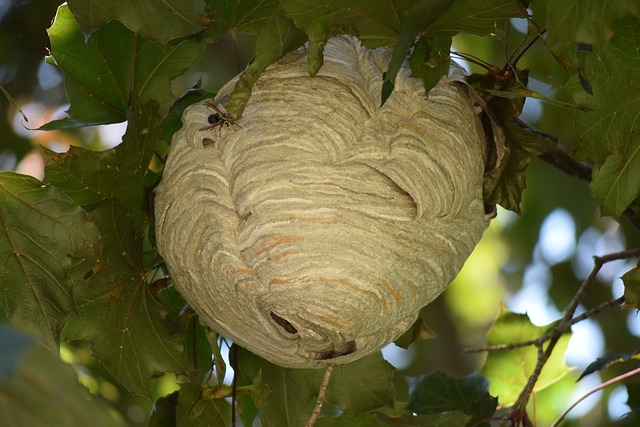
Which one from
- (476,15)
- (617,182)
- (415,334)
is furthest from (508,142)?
(415,334)

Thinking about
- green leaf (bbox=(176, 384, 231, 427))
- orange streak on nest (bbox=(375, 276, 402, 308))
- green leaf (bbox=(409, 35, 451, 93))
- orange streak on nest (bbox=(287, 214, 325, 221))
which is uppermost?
green leaf (bbox=(409, 35, 451, 93))

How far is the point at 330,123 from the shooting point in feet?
6.00

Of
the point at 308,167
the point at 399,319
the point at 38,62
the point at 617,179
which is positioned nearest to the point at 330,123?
the point at 308,167

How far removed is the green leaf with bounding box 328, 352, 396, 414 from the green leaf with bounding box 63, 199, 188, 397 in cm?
37

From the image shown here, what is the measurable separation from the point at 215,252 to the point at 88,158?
30 cm

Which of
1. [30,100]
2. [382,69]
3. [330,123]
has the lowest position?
[30,100]

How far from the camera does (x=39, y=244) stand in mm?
1706

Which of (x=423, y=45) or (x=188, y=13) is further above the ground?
(x=423, y=45)

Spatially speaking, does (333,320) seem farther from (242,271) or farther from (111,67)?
(111,67)

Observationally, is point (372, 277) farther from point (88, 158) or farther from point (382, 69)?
point (88, 158)

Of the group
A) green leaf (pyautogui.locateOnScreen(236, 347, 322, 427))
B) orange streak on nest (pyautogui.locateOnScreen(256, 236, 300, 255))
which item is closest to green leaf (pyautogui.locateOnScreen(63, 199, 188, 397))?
green leaf (pyautogui.locateOnScreen(236, 347, 322, 427))

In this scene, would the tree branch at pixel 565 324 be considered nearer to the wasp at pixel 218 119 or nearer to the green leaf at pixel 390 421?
the green leaf at pixel 390 421

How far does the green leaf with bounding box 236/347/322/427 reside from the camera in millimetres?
2129

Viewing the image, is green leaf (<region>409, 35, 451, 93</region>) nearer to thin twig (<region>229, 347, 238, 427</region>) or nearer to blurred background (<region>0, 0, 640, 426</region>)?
thin twig (<region>229, 347, 238, 427</region>)
